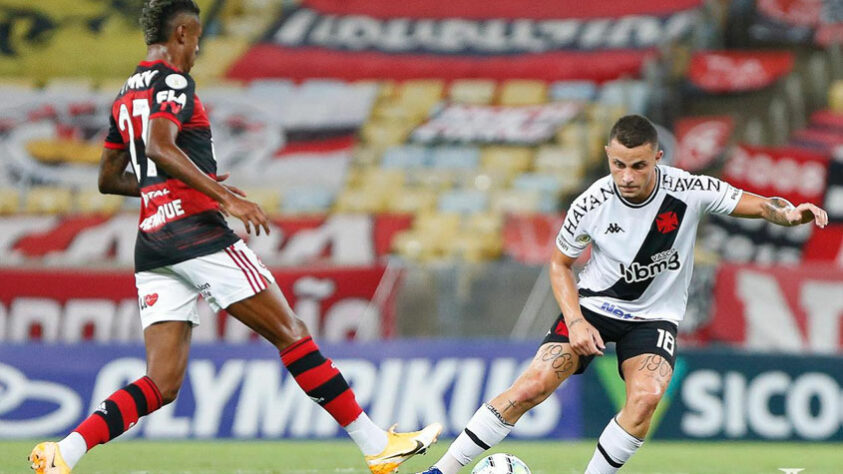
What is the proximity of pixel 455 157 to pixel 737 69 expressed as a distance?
4.62 metres

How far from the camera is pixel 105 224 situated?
1427cm

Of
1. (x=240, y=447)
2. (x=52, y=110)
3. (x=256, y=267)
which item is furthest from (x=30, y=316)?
(x=52, y=110)

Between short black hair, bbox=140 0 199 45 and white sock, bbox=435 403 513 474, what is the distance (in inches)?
86.5

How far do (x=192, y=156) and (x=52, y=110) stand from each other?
13621 millimetres

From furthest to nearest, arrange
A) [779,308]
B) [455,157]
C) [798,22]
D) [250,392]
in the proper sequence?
[798,22], [455,157], [779,308], [250,392]

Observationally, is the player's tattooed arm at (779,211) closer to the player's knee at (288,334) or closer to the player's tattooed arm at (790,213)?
the player's tattooed arm at (790,213)

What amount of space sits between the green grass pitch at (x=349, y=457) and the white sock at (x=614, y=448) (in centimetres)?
158

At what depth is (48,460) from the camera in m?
5.09

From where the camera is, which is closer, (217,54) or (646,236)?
(646,236)

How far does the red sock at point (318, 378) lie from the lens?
18.0 feet

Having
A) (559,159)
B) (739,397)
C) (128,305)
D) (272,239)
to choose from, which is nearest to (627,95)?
(559,159)

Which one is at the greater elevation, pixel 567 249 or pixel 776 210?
pixel 776 210

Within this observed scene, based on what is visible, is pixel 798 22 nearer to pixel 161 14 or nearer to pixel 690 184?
pixel 690 184

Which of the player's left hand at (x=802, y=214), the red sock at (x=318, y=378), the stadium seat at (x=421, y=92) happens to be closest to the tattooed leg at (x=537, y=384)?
the red sock at (x=318, y=378)
